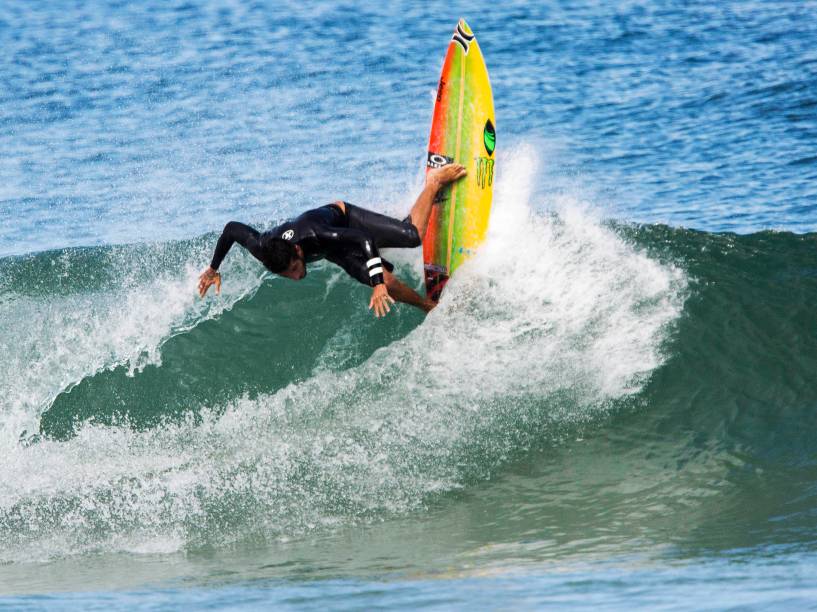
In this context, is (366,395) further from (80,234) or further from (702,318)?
(80,234)

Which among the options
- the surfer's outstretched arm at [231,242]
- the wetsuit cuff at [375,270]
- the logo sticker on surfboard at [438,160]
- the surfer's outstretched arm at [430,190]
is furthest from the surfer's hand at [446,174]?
the surfer's outstretched arm at [231,242]

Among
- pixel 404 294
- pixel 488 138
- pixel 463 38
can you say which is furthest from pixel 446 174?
pixel 463 38

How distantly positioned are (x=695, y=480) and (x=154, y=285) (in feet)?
16.6

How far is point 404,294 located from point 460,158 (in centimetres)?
134

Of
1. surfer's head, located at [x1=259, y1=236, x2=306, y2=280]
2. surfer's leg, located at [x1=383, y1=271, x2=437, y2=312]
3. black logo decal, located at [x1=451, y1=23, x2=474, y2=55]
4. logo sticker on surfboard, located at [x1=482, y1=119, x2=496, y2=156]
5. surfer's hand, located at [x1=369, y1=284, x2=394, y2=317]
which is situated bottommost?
surfer's leg, located at [x1=383, y1=271, x2=437, y2=312]

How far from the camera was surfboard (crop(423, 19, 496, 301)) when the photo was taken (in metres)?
9.12

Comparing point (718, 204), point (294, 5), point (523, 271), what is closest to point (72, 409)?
point (523, 271)

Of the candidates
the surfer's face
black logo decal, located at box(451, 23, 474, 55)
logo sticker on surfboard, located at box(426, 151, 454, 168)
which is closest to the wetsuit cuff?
the surfer's face

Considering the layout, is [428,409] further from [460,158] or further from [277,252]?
[460,158]

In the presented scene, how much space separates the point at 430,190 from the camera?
8930mm

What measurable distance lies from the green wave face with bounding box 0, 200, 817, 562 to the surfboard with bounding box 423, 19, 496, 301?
0.71ft

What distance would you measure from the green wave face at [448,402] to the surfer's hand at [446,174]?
2.17 ft

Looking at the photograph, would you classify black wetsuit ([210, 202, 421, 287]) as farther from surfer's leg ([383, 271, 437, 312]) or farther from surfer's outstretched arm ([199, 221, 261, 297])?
surfer's leg ([383, 271, 437, 312])

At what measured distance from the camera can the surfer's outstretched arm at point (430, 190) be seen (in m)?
8.72
